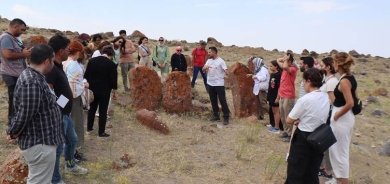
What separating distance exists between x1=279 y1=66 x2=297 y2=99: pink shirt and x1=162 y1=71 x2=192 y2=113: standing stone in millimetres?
2528

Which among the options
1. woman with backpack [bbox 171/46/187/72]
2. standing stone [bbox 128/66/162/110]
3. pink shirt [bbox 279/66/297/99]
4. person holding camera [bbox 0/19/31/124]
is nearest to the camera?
person holding camera [bbox 0/19/31/124]

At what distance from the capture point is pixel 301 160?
3783 mm

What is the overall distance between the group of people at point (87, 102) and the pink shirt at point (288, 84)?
0.06 ft

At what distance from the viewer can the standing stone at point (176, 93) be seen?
8.02 meters

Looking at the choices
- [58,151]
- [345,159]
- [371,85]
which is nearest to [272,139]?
[345,159]

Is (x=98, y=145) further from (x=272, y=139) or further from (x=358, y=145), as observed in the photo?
(x=358, y=145)

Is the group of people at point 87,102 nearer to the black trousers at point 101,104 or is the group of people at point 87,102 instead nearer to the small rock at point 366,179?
the black trousers at point 101,104

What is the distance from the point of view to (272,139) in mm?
6836

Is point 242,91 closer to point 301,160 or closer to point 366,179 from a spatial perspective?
point 366,179

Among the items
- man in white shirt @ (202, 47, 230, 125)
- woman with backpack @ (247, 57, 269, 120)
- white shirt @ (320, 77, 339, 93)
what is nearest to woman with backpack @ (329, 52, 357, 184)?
white shirt @ (320, 77, 339, 93)

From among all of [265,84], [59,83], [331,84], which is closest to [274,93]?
[265,84]

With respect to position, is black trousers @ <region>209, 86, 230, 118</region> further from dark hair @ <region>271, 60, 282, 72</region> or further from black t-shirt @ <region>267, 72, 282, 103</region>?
dark hair @ <region>271, 60, 282, 72</region>

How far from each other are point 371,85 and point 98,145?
1560 centimetres

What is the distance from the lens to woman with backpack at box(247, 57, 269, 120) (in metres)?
7.40
